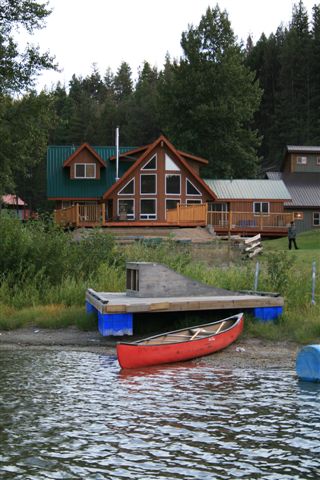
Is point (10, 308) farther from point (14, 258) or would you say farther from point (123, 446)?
point (123, 446)

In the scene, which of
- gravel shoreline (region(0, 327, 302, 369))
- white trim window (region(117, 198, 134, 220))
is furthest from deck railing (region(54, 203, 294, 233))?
gravel shoreline (region(0, 327, 302, 369))

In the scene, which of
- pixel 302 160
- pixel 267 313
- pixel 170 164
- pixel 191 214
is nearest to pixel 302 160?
pixel 302 160

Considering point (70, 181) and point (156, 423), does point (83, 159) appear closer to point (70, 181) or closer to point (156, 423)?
point (70, 181)

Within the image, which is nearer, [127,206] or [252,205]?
[127,206]

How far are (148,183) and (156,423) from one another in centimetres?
4131

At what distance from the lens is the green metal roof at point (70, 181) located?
53.5 m

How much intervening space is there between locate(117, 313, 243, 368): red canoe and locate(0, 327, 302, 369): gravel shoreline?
32 centimetres

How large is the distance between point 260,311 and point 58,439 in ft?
27.5

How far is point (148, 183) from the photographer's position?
163 ft

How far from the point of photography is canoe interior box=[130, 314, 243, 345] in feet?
43.8

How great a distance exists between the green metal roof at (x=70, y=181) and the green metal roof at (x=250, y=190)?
8086 mm

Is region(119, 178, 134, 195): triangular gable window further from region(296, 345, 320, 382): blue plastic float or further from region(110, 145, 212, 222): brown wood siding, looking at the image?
region(296, 345, 320, 382): blue plastic float

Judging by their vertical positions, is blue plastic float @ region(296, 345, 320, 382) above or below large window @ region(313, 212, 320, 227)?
below

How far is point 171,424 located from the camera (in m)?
8.84
